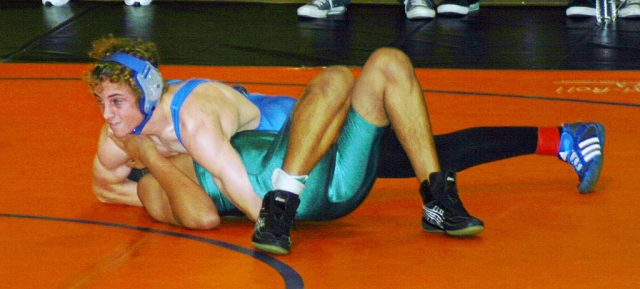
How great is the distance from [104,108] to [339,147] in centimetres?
65

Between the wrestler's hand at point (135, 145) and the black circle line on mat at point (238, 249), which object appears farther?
the wrestler's hand at point (135, 145)


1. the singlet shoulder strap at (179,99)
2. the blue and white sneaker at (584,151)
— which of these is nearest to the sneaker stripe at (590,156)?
the blue and white sneaker at (584,151)

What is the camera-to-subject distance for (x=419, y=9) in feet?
21.1

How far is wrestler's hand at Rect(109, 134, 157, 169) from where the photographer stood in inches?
113

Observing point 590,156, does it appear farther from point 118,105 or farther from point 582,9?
point 582,9

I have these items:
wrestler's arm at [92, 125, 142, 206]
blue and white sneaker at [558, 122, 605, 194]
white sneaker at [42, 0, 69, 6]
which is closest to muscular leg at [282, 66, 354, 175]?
wrestler's arm at [92, 125, 142, 206]

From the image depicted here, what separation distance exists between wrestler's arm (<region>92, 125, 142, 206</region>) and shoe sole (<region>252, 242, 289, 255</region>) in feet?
1.77

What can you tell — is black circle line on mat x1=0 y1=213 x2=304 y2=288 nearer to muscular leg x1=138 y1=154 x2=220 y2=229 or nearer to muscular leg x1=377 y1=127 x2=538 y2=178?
muscular leg x1=138 y1=154 x2=220 y2=229

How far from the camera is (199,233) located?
9.63ft

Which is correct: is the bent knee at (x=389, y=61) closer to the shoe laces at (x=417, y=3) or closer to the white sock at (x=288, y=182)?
the white sock at (x=288, y=182)

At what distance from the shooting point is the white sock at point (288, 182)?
2730 millimetres

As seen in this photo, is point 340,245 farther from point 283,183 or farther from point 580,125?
point 580,125

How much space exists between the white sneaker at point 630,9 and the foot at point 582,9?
6.4 inches

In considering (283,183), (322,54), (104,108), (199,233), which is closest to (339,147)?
(283,183)
